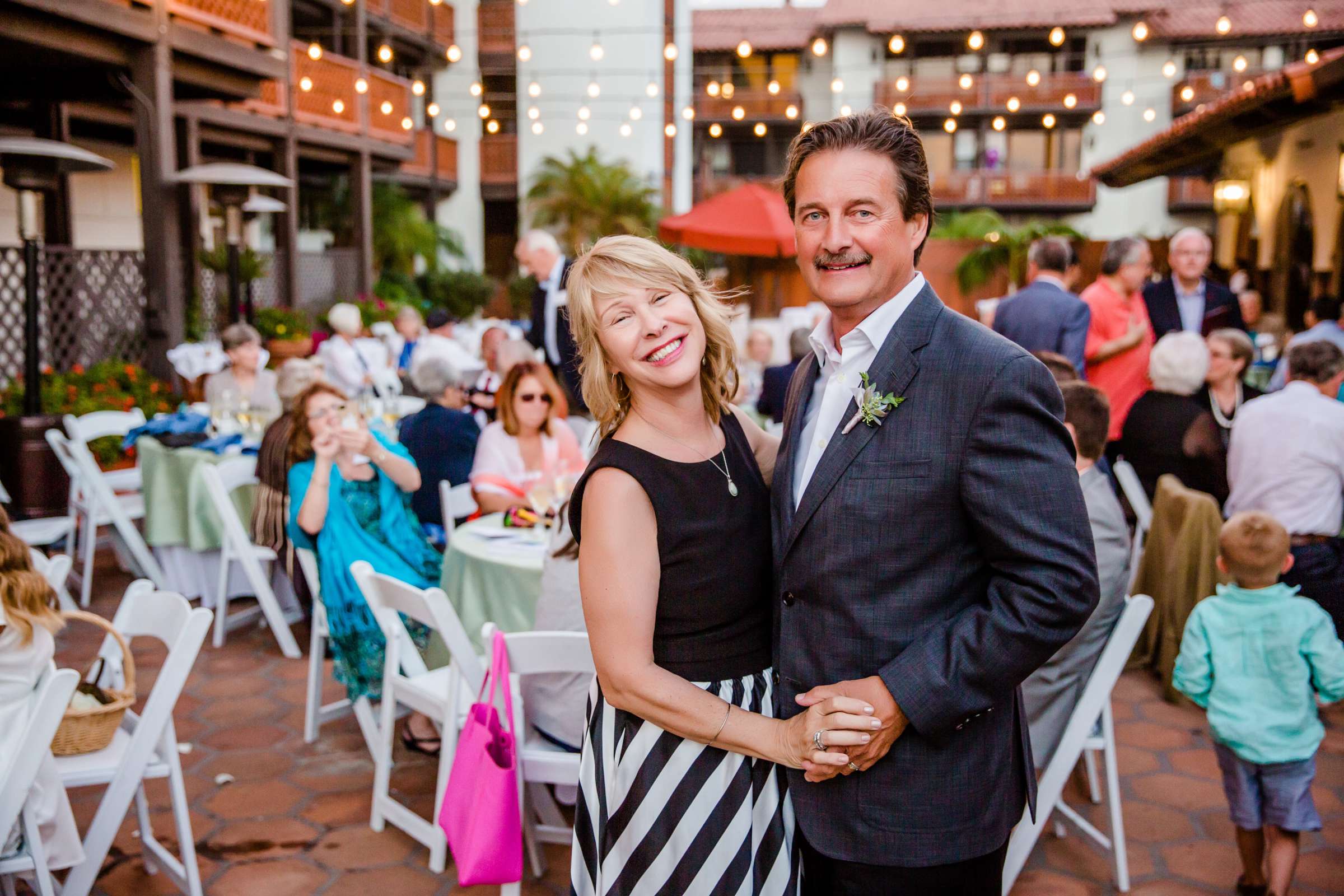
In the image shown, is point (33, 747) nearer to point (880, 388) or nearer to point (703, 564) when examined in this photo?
point (703, 564)

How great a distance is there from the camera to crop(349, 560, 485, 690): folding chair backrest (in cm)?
268

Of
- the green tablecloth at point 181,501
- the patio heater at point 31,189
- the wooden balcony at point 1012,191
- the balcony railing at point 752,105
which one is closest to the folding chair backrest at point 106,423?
the green tablecloth at point 181,501

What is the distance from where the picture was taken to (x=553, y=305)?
6.48 m

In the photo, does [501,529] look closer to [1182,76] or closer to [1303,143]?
[1303,143]

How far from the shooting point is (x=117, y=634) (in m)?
2.68

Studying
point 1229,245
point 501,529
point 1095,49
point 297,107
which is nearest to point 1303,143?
point 1229,245

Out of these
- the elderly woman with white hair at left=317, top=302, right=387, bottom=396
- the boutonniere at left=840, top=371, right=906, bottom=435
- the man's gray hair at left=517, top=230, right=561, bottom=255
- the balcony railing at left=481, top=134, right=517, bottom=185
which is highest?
the balcony railing at left=481, top=134, right=517, bottom=185

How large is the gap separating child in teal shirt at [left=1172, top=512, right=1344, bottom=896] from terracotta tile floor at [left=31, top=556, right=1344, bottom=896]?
1.02 feet

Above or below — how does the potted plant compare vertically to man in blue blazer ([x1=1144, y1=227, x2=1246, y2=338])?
below

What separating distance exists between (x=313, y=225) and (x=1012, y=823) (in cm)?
1837

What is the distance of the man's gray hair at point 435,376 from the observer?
5047 millimetres

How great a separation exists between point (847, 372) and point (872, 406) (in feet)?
0.45

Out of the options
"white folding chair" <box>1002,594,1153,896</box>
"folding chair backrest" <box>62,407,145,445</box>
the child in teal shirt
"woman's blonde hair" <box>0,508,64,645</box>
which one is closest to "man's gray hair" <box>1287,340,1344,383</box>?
the child in teal shirt

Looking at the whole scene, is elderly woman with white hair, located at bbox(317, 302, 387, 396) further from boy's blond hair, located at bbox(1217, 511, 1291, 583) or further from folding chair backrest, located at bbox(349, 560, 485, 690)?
boy's blond hair, located at bbox(1217, 511, 1291, 583)
